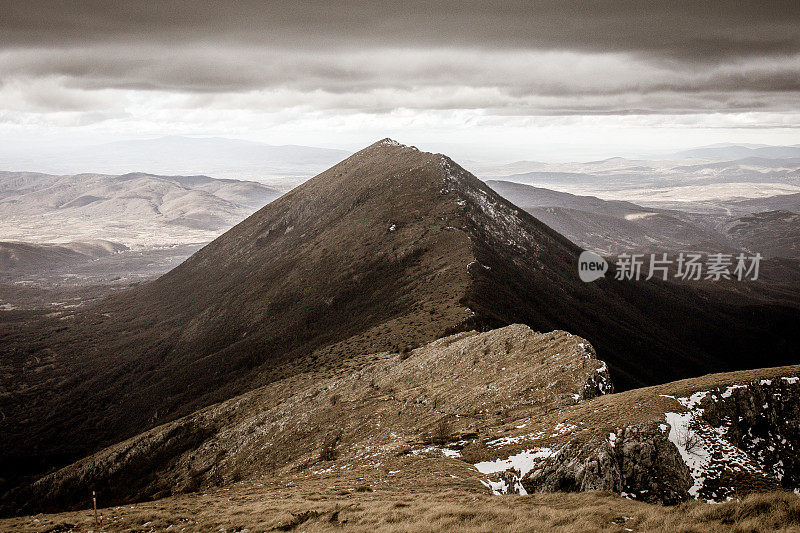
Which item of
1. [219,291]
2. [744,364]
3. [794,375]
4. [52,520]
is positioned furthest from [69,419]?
[744,364]

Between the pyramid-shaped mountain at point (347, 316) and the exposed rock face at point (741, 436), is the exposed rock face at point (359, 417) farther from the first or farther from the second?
the pyramid-shaped mountain at point (347, 316)

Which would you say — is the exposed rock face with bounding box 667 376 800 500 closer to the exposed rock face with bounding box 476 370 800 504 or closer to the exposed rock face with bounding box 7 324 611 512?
the exposed rock face with bounding box 476 370 800 504

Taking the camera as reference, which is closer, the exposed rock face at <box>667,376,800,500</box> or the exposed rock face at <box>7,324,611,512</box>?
the exposed rock face at <box>667,376,800,500</box>

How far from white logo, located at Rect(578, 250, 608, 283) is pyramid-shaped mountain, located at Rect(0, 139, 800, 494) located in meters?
4.59

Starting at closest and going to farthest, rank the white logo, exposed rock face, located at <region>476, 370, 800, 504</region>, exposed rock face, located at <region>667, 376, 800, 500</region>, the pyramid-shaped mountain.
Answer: exposed rock face, located at <region>476, 370, 800, 504</region>, exposed rock face, located at <region>667, 376, 800, 500</region>, the pyramid-shaped mountain, the white logo

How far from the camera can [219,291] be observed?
170125 millimetres

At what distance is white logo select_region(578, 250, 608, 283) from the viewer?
16791 centimetres

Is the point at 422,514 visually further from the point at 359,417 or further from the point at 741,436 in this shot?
the point at 359,417

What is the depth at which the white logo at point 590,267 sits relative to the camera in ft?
551

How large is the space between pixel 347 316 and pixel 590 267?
369ft

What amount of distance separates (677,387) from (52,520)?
53.5 m

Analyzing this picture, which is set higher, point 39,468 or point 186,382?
point 186,382

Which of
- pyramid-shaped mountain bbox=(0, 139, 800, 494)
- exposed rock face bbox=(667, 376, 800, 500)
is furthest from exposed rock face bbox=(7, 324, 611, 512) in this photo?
pyramid-shaped mountain bbox=(0, 139, 800, 494)

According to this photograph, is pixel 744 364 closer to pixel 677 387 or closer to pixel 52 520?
pixel 677 387
